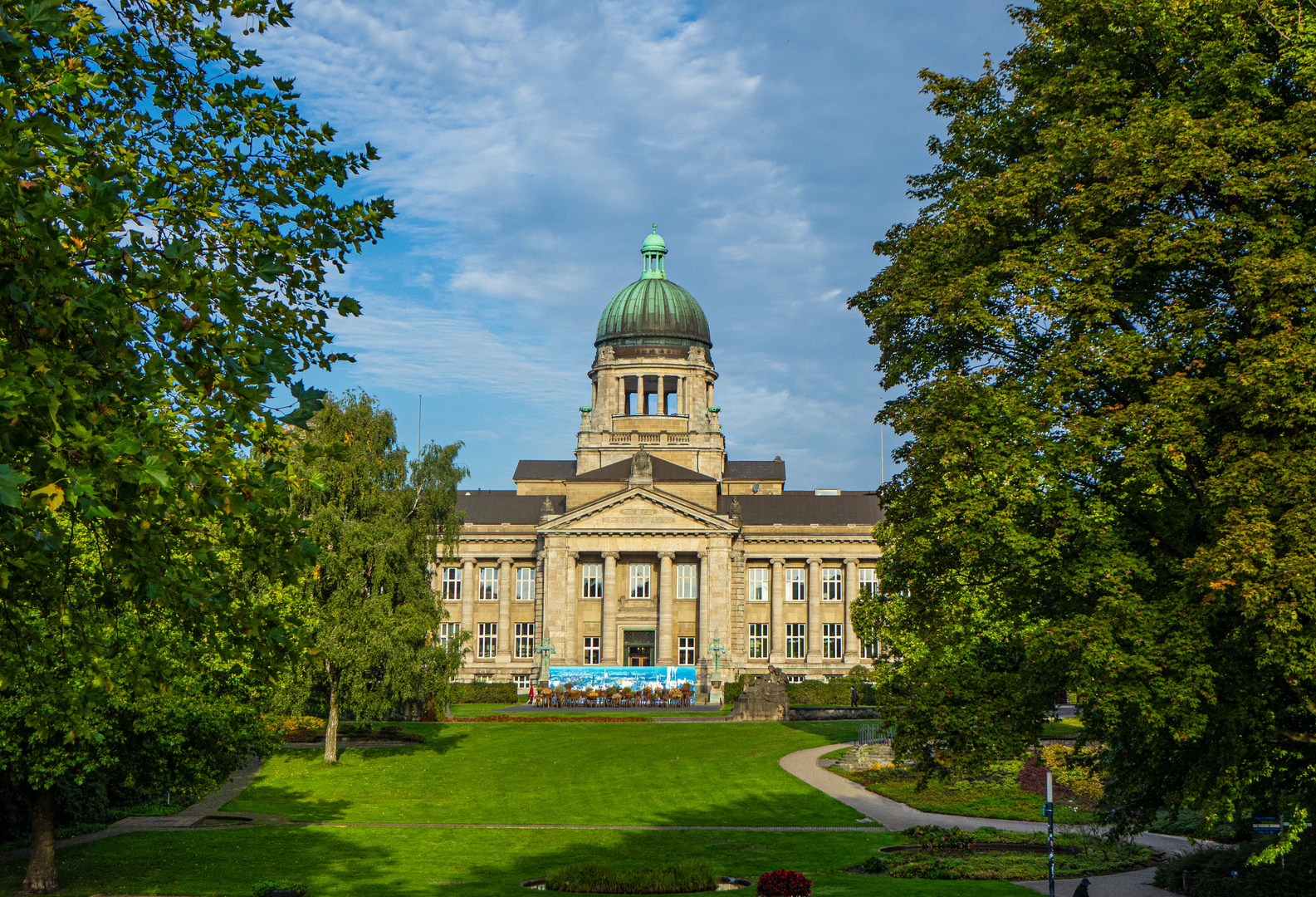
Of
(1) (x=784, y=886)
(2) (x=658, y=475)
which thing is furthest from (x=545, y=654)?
(1) (x=784, y=886)

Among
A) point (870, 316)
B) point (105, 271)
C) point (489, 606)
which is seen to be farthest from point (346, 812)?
point (489, 606)

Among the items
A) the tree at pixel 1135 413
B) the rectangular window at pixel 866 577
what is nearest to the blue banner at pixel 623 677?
the rectangular window at pixel 866 577

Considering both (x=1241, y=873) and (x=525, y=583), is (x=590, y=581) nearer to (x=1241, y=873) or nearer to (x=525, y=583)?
(x=525, y=583)

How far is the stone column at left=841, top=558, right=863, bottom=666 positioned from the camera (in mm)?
89000

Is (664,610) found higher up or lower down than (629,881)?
higher up

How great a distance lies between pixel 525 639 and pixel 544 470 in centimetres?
1600

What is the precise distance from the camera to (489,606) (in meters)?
91.3

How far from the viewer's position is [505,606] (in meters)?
90.1

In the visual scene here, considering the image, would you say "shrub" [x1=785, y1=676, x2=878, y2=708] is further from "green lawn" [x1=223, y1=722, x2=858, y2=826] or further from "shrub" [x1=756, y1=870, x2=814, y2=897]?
"shrub" [x1=756, y1=870, x2=814, y2=897]

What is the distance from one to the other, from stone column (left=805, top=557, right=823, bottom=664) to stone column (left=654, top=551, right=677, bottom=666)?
12.4m

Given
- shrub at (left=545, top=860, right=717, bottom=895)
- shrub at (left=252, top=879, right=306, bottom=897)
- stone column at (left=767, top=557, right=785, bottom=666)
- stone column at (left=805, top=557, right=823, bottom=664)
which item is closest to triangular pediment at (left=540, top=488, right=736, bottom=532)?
stone column at (left=767, top=557, right=785, bottom=666)

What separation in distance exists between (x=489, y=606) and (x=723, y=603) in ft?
66.1

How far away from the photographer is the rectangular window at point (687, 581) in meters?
85.8

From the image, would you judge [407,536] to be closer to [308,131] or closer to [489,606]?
[308,131]
